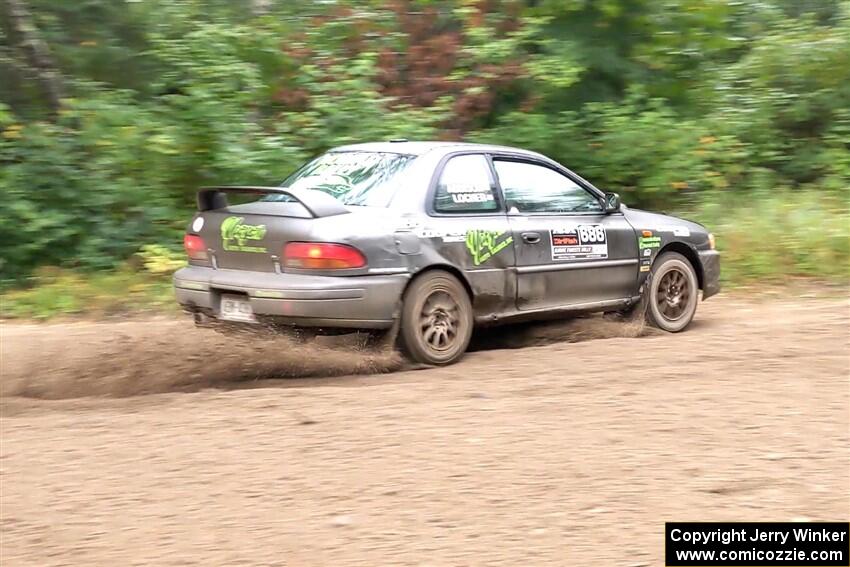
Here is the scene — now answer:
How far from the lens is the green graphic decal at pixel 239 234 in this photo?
689cm

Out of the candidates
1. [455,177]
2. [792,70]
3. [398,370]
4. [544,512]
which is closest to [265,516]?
[544,512]

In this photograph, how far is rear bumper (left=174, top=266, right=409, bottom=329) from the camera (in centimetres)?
663

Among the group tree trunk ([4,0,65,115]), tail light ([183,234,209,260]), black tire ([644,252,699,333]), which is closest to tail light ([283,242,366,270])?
tail light ([183,234,209,260])

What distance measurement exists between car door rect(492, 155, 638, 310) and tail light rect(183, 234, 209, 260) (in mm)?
2242

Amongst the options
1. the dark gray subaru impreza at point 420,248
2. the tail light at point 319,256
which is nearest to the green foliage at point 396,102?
the dark gray subaru impreza at point 420,248

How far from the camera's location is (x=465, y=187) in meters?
7.58

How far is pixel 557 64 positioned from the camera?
13070mm

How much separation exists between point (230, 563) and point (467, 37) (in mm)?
10727

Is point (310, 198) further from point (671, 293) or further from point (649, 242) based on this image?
point (671, 293)

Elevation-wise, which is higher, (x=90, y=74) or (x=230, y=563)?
(x=90, y=74)

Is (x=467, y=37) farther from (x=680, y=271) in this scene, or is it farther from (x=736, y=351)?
(x=736, y=351)

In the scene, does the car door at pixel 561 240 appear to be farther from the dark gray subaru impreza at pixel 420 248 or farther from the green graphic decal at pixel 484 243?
the green graphic decal at pixel 484 243

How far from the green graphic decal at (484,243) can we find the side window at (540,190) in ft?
1.07

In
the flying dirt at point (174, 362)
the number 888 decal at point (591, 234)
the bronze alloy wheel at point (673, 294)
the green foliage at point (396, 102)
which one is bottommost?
the flying dirt at point (174, 362)
